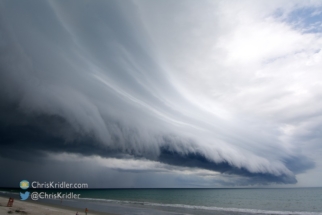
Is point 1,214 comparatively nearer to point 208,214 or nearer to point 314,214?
point 208,214

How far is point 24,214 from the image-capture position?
3500cm

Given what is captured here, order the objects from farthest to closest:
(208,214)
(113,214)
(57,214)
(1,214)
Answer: (208,214) < (113,214) < (57,214) < (1,214)

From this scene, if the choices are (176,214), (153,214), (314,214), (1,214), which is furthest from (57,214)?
(314,214)

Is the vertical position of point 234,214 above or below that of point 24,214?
below

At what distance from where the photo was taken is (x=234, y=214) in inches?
2028

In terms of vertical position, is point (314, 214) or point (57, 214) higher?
point (57, 214)

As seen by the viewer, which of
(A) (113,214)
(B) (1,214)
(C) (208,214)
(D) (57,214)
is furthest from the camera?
(C) (208,214)

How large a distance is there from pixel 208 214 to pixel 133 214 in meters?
17.0

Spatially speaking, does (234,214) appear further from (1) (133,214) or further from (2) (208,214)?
(1) (133,214)

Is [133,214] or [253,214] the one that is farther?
[253,214]

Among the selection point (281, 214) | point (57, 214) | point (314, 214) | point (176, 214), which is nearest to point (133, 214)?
point (176, 214)

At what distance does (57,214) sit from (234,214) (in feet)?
127

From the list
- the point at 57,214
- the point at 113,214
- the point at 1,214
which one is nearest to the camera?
the point at 1,214

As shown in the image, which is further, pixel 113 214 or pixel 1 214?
pixel 113 214
